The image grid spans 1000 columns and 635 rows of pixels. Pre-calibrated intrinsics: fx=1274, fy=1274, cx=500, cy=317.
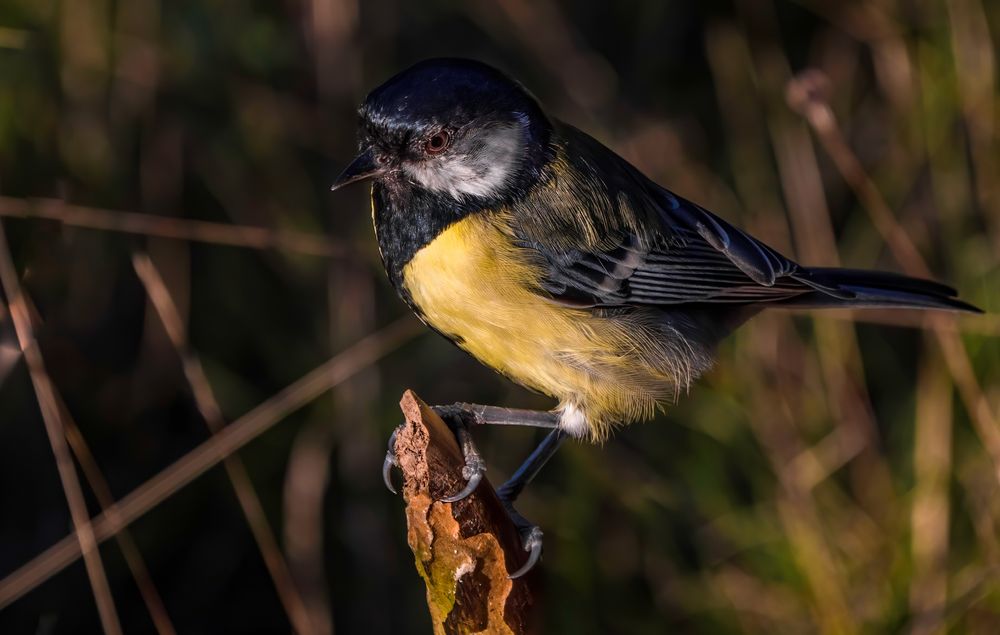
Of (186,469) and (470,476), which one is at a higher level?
(186,469)

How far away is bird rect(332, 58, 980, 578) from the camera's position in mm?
2596

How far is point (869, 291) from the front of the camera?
120 inches

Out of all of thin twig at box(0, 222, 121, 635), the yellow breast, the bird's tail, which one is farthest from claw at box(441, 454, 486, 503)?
the bird's tail

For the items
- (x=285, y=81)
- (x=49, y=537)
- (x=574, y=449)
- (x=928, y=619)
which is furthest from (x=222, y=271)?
(x=928, y=619)

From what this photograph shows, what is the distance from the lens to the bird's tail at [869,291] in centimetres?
296

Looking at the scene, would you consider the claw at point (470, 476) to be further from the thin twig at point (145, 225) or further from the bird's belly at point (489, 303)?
the thin twig at point (145, 225)

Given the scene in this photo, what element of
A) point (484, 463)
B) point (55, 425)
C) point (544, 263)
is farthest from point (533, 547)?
point (55, 425)

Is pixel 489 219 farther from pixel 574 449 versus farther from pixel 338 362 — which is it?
pixel 574 449

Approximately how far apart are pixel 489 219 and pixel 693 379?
66cm

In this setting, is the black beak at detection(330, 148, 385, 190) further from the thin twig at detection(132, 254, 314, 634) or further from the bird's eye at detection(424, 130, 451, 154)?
the thin twig at detection(132, 254, 314, 634)

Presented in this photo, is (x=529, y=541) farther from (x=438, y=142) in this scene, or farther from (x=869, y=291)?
(x=869, y=291)

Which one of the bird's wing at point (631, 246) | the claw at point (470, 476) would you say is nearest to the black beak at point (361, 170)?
the bird's wing at point (631, 246)

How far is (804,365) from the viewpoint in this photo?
3.74 metres

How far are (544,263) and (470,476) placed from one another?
59cm
